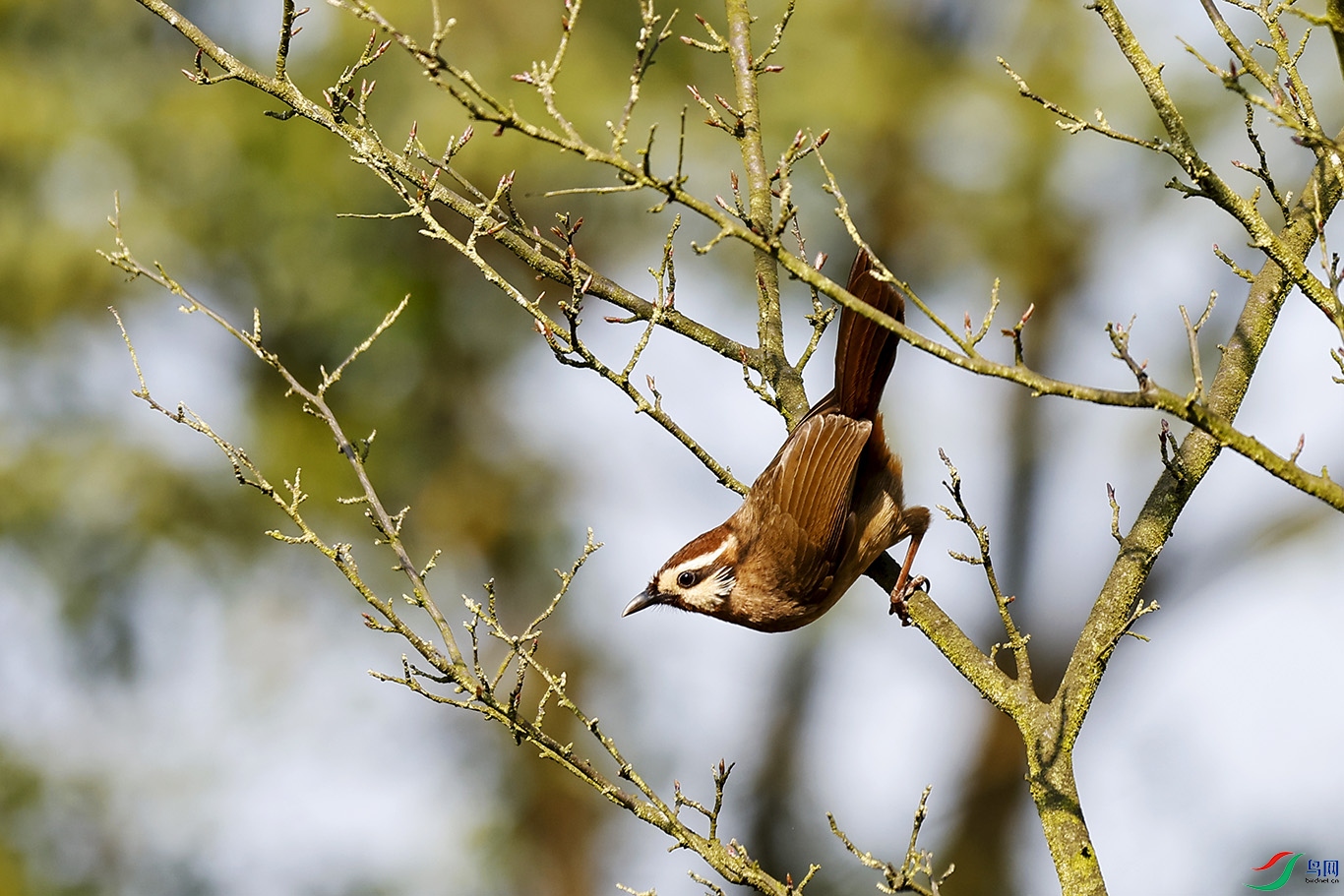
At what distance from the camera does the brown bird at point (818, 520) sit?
4.45 metres

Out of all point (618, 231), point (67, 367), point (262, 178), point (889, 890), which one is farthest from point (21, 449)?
point (889, 890)

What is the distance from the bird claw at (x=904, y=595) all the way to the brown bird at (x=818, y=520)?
45mm

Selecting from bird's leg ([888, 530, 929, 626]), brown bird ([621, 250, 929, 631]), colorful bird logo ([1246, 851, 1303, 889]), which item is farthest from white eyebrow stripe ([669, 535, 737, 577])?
colorful bird logo ([1246, 851, 1303, 889])

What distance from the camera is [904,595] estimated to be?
4070mm

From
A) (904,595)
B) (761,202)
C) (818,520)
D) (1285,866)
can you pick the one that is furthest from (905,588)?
(1285,866)

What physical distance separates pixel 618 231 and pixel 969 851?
7273mm

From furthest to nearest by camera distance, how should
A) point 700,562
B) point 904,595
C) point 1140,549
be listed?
point 700,562
point 904,595
point 1140,549

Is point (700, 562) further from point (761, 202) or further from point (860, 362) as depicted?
point (761, 202)

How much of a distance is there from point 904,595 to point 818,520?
1.82 ft

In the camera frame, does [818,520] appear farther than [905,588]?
Yes

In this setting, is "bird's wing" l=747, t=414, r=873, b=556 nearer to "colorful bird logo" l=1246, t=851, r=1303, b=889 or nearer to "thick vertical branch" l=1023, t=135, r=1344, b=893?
"thick vertical branch" l=1023, t=135, r=1344, b=893

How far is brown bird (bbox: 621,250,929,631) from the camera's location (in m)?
4.45

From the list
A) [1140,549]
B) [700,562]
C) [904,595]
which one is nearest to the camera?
[1140,549]

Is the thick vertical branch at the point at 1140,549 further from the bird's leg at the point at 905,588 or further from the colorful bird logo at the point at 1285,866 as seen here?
the colorful bird logo at the point at 1285,866
